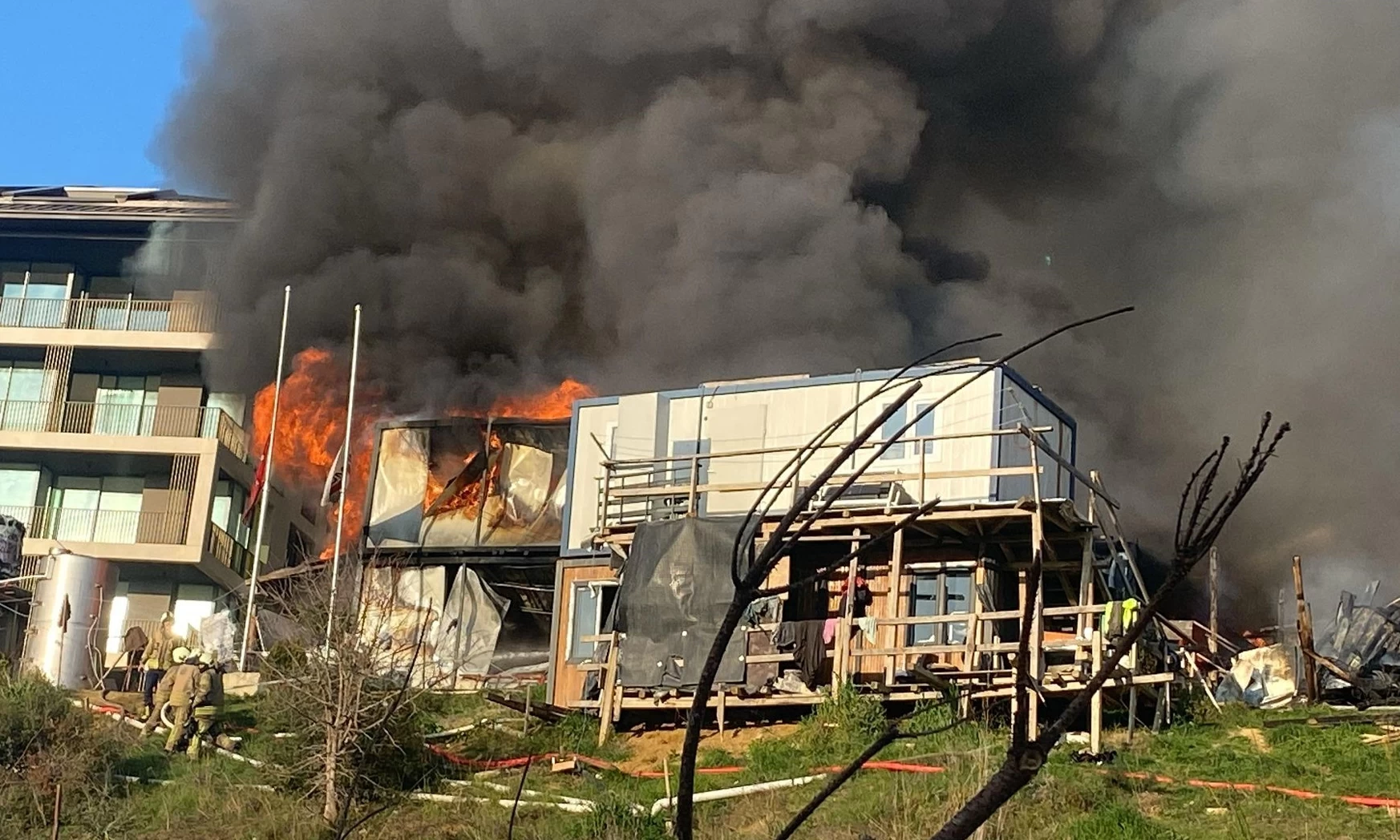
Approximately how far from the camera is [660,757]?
18.4 metres

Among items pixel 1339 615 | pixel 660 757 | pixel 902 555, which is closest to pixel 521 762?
pixel 660 757

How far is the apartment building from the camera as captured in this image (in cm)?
3697

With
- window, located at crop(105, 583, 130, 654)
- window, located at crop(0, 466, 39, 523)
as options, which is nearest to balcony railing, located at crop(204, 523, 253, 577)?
window, located at crop(105, 583, 130, 654)

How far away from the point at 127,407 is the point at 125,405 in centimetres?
9

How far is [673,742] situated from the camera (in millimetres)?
18891

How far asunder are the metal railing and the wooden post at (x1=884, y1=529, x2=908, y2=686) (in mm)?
636

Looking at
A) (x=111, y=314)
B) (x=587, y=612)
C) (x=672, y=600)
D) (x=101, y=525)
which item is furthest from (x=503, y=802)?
(x=111, y=314)

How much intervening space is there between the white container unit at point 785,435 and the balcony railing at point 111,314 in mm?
17778

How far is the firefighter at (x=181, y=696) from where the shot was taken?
729 inches

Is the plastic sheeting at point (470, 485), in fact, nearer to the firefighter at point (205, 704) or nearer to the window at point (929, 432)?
the window at point (929, 432)

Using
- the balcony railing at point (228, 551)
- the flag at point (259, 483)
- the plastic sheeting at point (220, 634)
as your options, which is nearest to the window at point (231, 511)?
the balcony railing at point (228, 551)

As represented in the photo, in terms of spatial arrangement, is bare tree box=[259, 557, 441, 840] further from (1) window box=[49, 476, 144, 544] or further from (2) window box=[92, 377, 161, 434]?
(2) window box=[92, 377, 161, 434]

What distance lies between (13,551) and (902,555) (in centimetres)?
1450

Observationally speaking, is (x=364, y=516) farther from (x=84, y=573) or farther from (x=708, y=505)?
(x=708, y=505)
